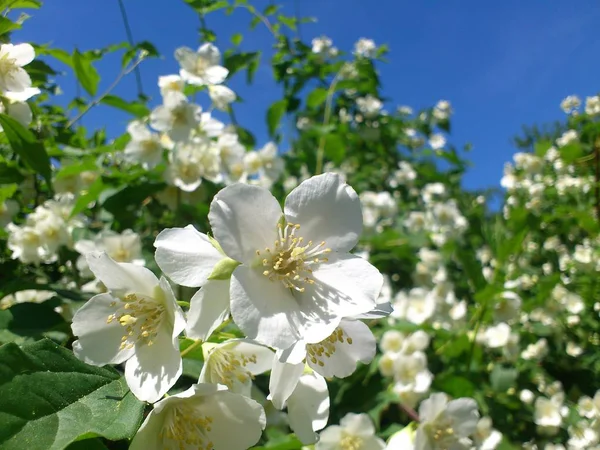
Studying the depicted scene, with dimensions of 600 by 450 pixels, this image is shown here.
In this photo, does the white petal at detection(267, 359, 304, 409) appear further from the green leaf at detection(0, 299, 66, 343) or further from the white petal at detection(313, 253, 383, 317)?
the green leaf at detection(0, 299, 66, 343)

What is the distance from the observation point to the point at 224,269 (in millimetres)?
813

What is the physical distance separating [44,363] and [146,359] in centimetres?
15

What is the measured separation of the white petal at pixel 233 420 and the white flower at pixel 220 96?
1.51 meters

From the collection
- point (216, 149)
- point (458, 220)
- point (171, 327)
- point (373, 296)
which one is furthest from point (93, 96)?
point (458, 220)

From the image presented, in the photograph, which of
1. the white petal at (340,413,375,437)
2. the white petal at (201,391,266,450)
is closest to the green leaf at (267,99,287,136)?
the white petal at (340,413,375,437)

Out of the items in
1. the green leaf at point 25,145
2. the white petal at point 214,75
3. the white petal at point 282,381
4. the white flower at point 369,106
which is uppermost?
the white flower at point 369,106

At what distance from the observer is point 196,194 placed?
6.68 ft

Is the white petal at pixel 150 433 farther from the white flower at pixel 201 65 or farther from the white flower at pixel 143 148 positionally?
the white flower at pixel 201 65

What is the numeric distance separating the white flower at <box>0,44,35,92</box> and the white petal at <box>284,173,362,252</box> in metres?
0.80

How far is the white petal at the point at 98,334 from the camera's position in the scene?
0.82 m

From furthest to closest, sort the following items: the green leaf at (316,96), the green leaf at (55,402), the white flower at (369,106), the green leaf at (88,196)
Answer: the white flower at (369,106) → the green leaf at (316,96) → the green leaf at (88,196) → the green leaf at (55,402)

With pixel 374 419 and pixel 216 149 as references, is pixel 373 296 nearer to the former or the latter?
pixel 374 419

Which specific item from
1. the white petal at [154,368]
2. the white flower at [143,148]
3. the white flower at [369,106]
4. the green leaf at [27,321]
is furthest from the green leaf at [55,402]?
the white flower at [369,106]

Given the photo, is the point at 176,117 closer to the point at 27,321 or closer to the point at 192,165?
the point at 192,165
